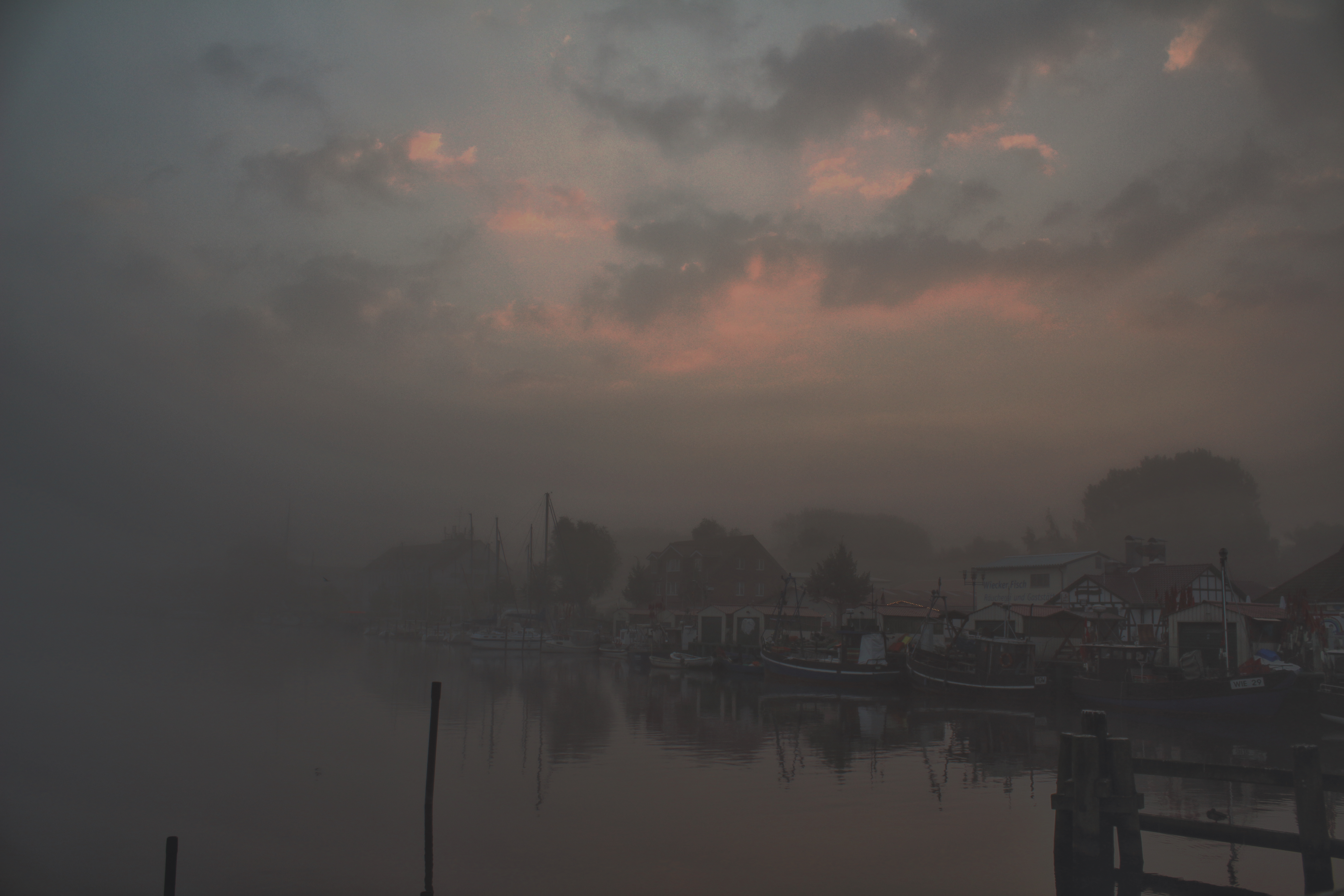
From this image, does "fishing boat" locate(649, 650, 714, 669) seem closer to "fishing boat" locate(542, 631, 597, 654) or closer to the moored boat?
the moored boat

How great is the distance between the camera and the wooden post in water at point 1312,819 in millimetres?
12352

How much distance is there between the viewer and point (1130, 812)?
13414 mm

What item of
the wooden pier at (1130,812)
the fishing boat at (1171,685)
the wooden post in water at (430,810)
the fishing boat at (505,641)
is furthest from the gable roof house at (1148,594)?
the fishing boat at (505,641)

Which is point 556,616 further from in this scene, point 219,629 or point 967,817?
point 967,817

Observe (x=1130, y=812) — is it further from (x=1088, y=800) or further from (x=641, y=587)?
(x=641, y=587)

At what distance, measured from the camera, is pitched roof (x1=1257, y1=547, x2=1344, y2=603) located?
46809 millimetres

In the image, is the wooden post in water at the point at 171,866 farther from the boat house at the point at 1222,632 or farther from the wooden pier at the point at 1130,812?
the boat house at the point at 1222,632

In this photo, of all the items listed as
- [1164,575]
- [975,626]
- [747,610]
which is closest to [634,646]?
[747,610]

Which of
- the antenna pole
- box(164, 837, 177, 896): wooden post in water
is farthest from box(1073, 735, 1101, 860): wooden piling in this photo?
the antenna pole

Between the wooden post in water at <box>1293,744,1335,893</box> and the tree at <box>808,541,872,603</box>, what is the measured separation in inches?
2525

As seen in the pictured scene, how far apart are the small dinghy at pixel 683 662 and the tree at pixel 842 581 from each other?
14389mm

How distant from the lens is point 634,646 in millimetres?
Answer: 80000

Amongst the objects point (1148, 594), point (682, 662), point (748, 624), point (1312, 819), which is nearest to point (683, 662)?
point (682, 662)

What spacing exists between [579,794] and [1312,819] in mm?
16214
